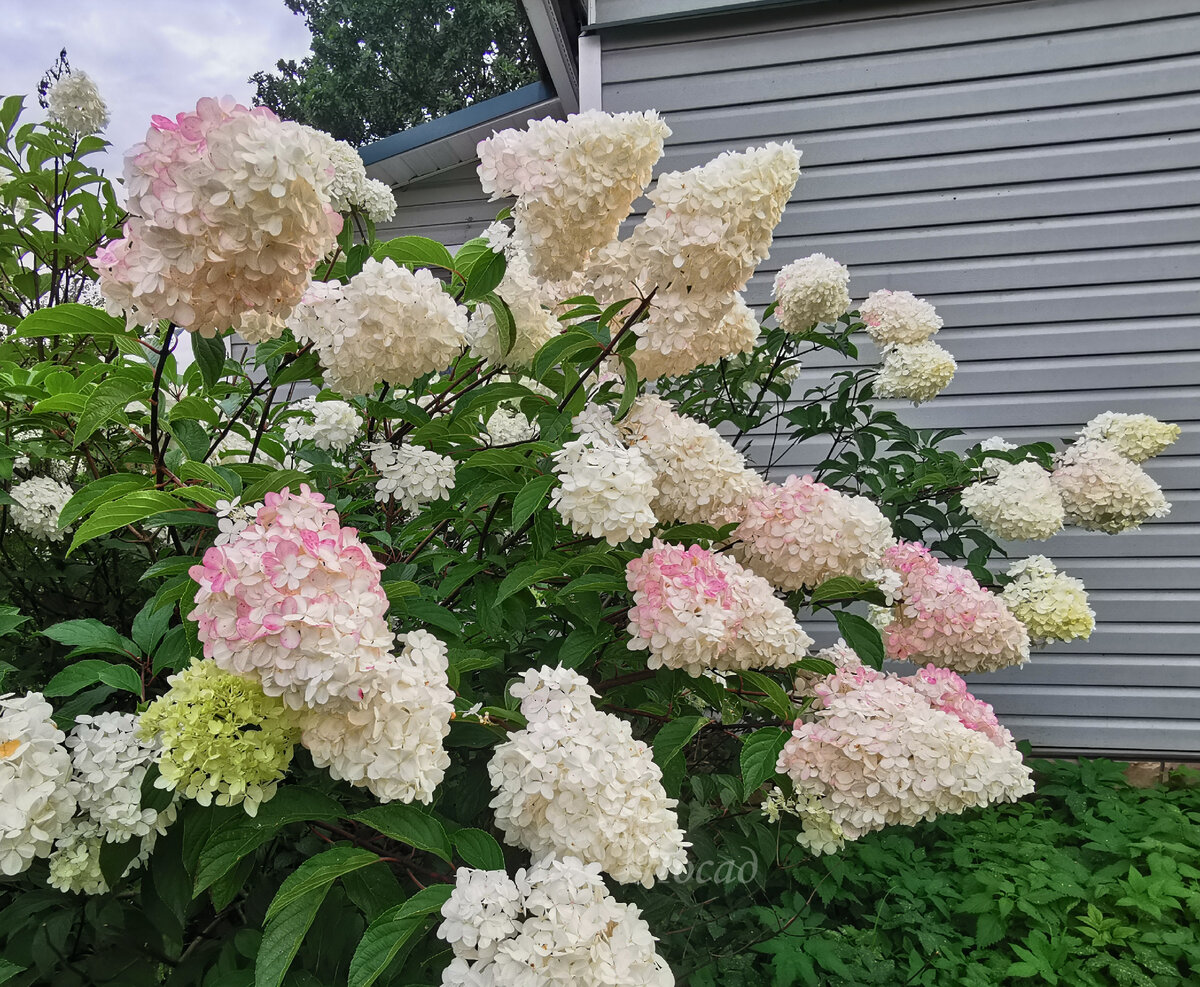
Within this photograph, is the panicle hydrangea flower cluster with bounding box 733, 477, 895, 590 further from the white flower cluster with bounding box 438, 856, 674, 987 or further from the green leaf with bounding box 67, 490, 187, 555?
the green leaf with bounding box 67, 490, 187, 555

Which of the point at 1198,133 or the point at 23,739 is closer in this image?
the point at 23,739

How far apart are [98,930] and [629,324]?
1222mm

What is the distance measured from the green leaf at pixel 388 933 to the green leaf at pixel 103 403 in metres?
0.68

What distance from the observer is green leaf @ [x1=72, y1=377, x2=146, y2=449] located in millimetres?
927

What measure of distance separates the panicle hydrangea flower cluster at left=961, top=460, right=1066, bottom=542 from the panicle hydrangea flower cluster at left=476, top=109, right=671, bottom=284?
1.83 metres

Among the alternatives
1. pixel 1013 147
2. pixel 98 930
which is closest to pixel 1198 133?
pixel 1013 147

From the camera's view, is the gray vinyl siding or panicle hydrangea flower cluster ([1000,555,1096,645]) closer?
panicle hydrangea flower cluster ([1000,555,1096,645])

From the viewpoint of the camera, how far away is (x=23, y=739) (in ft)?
2.61

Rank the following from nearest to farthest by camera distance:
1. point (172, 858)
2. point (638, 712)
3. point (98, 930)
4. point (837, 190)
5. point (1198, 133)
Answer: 1. point (172, 858)
2. point (98, 930)
3. point (638, 712)
4. point (1198, 133)
5. point (837, 190)

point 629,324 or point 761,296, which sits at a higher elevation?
point 761,296

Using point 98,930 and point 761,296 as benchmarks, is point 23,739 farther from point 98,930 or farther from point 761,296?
point 761,296

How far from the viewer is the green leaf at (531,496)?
106 cm

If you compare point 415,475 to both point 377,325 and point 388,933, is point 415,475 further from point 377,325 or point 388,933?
point 388,933

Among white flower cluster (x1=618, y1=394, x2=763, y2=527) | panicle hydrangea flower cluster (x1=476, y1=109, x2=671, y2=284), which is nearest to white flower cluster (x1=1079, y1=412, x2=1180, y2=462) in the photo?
white flower cluster (x1=618, y1=394, x2=763, y2=527)
